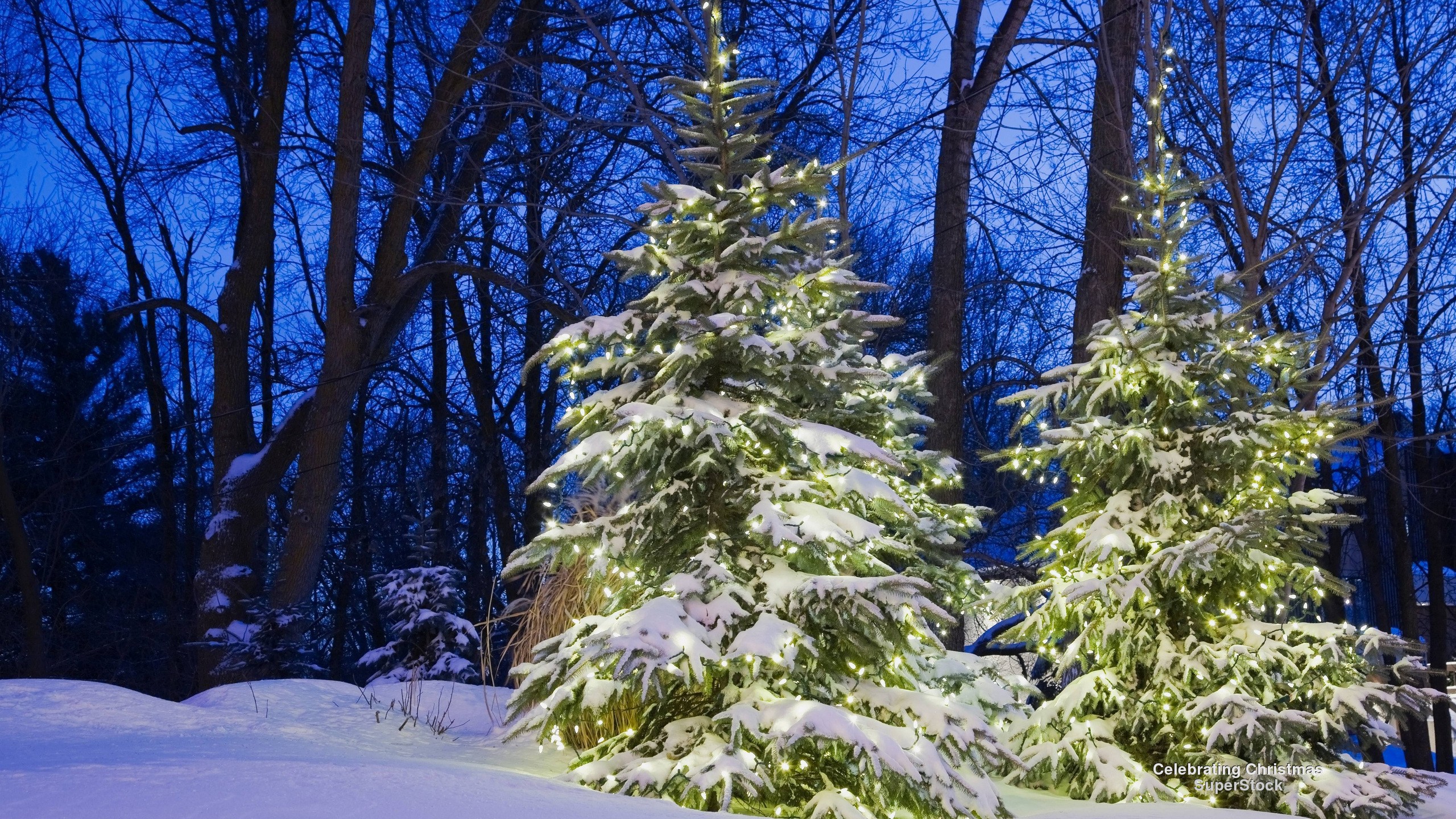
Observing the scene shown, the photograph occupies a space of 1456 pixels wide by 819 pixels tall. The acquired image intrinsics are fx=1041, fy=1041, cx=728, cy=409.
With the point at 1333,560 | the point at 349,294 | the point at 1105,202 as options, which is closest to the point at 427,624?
the point at 349,294

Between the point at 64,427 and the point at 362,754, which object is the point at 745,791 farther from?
the point at 64,427

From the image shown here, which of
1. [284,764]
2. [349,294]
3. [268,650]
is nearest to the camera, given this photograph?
[284,764]

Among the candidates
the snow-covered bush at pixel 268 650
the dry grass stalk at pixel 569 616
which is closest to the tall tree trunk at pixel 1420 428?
the dry grass stalk at pixel 569 616

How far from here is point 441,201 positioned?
10.8 m

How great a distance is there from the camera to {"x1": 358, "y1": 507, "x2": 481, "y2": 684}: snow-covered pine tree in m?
9.59

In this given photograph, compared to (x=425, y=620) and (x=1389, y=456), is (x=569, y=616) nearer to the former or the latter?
(x=425, y=620)

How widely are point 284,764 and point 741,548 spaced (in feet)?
6.37

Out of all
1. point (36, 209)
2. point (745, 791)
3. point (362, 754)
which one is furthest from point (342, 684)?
point (36, 209)

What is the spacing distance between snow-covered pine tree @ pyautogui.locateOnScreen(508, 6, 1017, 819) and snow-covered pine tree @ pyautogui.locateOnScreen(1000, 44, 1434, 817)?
3.59 feet

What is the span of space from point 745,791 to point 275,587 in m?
9.62

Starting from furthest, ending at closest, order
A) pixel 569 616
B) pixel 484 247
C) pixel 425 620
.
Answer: pixel 484 247, pixel 425 620, pixel 569 616

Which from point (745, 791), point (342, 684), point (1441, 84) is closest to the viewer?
point (745, 791)

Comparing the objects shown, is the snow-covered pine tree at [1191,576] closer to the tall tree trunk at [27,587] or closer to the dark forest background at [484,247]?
the dark forest background at [484,247]

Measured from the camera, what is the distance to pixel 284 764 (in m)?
3.26
